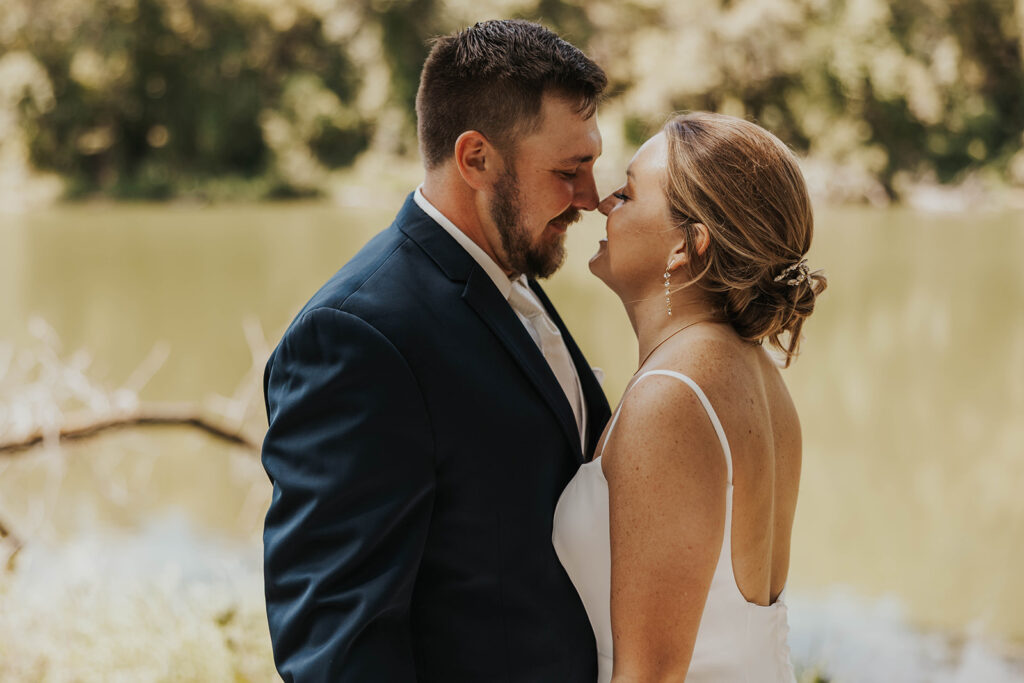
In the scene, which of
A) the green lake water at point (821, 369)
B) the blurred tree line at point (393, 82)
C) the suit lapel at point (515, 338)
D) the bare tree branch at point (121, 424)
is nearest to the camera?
the suit lapel at point (515, 338)

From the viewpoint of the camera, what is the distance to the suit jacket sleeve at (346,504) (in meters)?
1.55

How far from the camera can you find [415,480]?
1.59 meters

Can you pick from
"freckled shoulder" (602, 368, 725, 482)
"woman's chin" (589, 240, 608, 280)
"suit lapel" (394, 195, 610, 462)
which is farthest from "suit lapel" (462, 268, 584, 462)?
"woman's chin" (589, 240, 608, 280)

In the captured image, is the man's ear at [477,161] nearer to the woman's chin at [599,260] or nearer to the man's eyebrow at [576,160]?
the man's eyebrow at [576,160]

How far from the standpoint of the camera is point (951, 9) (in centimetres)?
2872

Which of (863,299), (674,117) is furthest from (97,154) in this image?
(674,117)

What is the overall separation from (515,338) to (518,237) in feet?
0.76

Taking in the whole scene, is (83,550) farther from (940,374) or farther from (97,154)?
(97,154)

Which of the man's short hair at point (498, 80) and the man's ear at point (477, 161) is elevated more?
the man's short hair at point (498, 80)

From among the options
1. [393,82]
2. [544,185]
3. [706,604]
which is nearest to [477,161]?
[544,185]

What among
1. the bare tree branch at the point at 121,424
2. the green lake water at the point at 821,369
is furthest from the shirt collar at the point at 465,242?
the green lake water at the point at 821,369

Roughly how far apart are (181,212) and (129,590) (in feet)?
83.8

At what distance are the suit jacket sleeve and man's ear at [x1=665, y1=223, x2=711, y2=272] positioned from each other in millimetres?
691

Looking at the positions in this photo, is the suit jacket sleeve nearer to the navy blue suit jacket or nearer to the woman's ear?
the navy blue suit jacket
